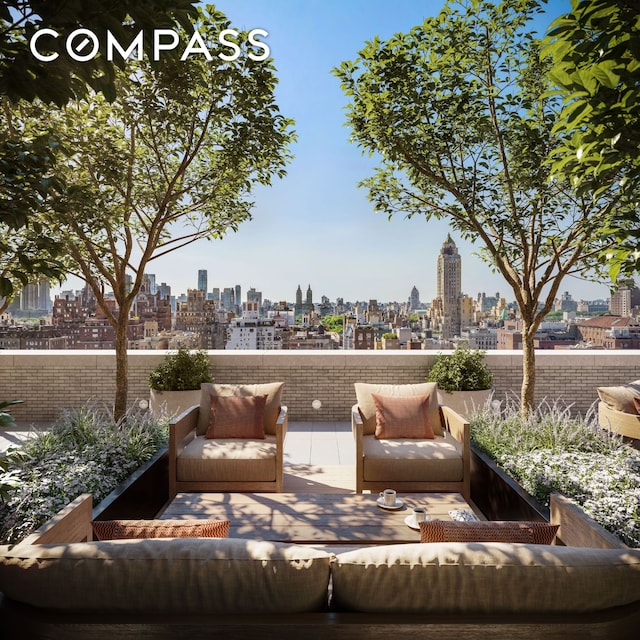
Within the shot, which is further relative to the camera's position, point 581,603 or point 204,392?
point 204,392

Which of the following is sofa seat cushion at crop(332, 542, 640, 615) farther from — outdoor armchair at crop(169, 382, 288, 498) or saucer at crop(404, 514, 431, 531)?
outdoor armchair at crop(169, 382, 288, 498)

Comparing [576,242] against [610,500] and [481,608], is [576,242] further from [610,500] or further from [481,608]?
[481,608]

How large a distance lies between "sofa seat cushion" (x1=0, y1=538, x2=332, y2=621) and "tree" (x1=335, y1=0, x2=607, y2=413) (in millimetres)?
4435

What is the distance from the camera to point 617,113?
6.11ft

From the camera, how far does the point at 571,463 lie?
3.49 metres

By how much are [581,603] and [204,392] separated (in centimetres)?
411

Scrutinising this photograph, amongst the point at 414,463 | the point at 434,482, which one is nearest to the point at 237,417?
the point at 414,463

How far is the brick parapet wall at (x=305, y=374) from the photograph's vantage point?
7715mm

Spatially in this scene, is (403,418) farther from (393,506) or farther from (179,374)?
(179,374)

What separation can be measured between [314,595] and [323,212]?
2250 cm

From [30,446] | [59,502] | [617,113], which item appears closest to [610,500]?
[617,113]

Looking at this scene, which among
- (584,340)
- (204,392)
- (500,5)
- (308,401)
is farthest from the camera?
(584,340)

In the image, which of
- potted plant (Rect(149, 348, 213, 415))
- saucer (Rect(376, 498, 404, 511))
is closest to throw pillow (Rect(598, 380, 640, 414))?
saucer (Rect(376, 498, 404, 511))

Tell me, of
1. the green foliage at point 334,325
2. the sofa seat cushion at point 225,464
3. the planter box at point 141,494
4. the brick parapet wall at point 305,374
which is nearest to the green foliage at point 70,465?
the planter box at point 141,494
